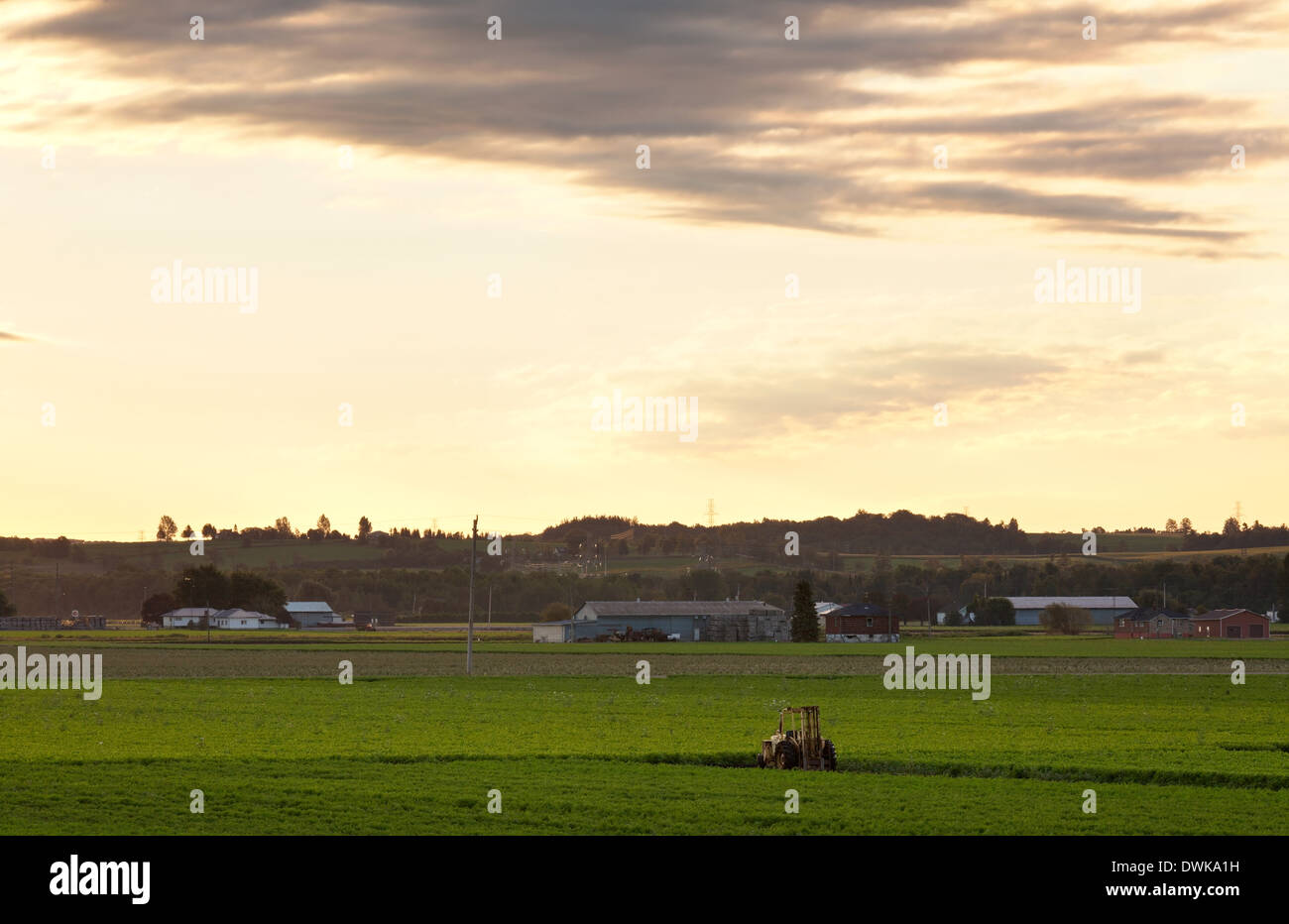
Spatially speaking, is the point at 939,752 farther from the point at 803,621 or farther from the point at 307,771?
the point at 803,621

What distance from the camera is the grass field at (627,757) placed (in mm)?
25297

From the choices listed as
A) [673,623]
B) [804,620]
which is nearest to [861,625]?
[804,620]

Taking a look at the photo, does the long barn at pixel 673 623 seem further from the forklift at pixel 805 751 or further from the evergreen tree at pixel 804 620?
the forklift at pixel 805 751

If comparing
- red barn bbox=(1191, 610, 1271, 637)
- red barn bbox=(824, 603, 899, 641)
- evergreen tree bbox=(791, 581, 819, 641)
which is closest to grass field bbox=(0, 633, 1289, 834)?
evergreen tree bbox=(791, 581, 819, 641)

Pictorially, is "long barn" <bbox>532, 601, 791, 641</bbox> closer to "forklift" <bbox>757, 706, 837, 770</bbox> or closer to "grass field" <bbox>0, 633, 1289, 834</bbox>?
"grass field" <bbox>0, 633, 1289, 834</bbox>

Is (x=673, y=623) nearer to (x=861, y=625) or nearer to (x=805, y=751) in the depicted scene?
(x=861, y=625)

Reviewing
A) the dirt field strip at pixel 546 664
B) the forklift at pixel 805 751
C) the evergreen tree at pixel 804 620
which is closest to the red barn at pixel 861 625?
the evergreen tree at pixel 804 620

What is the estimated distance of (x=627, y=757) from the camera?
36.1 metres

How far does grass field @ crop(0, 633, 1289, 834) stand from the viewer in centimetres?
2530
